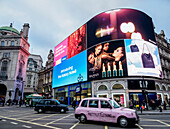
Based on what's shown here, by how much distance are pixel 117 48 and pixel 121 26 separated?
17.9 feet

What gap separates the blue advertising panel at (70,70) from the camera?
33206mm

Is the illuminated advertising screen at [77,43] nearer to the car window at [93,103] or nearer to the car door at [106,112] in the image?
the car window at [93,103]

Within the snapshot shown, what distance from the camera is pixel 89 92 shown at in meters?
31.0

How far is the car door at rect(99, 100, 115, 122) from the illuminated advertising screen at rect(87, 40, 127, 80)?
1884 cm

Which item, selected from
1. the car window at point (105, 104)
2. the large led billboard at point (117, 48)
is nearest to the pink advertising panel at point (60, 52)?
the large led billboard at point (117, 48)

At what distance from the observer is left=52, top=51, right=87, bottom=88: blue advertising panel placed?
33.2 metres

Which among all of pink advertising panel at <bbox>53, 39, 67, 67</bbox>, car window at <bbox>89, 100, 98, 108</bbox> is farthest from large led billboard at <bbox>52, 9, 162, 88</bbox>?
car window at <bbox>89, 100, 98, 108</bbox>

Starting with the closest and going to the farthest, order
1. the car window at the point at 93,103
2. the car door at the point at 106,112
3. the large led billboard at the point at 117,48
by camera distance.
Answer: the car door at the point at 106,112 < the car window at the point at 93,103 < the large led billboard at the point at 117,48

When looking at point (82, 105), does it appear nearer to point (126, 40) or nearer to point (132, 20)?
point (126, 40)

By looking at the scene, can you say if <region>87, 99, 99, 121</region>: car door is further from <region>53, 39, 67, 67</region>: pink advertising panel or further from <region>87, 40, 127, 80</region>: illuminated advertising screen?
<region>53, 39, 67, 67</region>: pink advertising panel

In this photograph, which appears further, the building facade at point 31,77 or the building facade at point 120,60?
the building facade at point 31,77

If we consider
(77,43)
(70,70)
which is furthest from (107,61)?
(70,70)

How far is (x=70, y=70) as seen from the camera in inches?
1454

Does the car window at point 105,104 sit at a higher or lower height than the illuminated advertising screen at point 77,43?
lower
